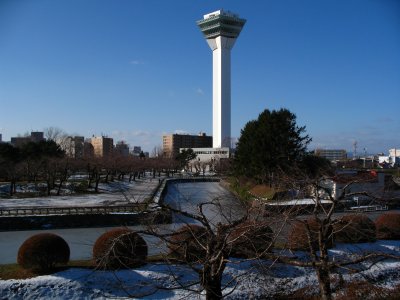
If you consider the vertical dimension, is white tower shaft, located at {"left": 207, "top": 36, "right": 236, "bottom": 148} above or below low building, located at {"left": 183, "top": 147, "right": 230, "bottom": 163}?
above

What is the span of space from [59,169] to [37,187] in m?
2.48

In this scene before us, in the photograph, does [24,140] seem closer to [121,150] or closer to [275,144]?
[121,150]

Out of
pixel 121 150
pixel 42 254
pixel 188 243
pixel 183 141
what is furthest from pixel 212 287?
pixel 183 141

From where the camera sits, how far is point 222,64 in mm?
106750

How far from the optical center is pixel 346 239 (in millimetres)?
14000

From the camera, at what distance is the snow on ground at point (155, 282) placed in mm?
10484

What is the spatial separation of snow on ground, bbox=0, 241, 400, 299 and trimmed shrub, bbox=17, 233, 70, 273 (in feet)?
1.45

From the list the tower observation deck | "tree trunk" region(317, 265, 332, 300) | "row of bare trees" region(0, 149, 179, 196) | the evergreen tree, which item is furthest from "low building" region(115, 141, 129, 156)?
"tree trunk" region(317, 265, 332, 300)

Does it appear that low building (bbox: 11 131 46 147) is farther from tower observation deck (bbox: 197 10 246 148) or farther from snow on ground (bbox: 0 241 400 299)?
tower observation deck (bbox: 197 10 246 148)

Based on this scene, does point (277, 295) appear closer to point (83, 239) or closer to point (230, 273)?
point (230, 273)

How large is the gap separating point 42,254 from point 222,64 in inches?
3905

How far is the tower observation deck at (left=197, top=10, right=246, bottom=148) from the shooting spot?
10644 cm

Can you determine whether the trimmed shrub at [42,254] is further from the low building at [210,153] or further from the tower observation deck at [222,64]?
the tower observation deck at [222,64]

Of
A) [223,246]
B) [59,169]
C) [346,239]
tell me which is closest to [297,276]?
[346,239]
